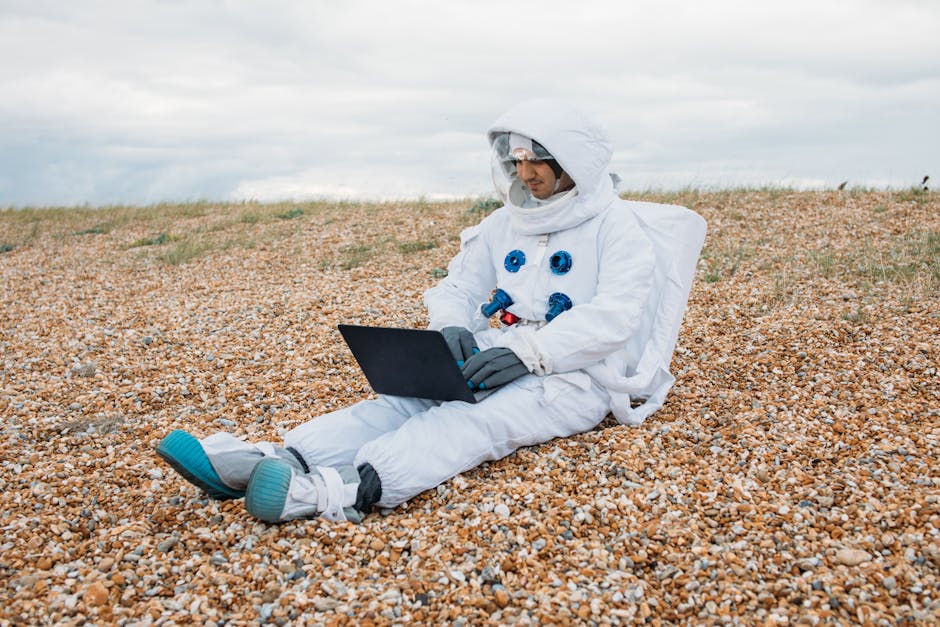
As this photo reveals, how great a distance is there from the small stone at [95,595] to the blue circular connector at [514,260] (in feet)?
8.21

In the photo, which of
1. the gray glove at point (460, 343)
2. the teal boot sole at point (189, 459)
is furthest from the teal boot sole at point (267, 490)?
the gray glove at point (460, 343)

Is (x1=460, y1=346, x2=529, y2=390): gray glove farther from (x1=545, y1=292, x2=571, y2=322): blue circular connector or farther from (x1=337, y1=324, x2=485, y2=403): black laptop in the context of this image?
(x1=545, y1=292, x2=571, y2=322): blue circular connector

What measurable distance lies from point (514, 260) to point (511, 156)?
0.58 meters

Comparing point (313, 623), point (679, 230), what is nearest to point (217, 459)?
point (313, 623)

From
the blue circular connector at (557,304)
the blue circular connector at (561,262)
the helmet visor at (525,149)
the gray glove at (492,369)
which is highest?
the helmet visor at (525,149)

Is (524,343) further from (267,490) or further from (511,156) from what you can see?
(267,490)

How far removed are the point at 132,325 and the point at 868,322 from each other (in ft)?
22.2

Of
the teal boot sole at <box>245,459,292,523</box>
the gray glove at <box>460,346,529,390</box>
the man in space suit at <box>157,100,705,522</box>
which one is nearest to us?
the teal boot sole at <box>245,459,292,523</box>

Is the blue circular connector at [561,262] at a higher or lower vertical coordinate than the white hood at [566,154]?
lower

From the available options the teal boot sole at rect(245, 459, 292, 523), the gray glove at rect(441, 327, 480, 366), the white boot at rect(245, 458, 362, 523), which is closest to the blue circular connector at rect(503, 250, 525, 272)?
the gray glove at rect(441, 327, 480, 366)

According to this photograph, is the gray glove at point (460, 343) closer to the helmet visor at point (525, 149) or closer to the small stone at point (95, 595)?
the helmet visor at point (525, 149)

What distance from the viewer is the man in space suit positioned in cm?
339

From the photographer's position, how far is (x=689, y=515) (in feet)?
11.0

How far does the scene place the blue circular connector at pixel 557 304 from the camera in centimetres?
404
